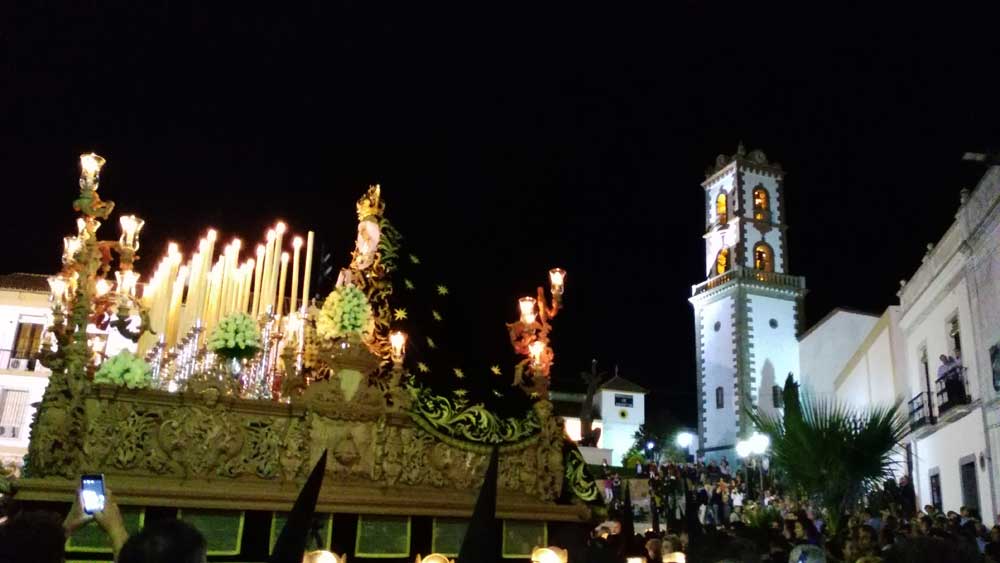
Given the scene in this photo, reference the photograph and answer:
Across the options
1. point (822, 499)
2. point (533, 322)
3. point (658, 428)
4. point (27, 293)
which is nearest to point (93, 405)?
point (533, 322)

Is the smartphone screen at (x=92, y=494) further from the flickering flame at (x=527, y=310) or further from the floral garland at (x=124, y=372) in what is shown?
the flickering flame at (x=527, y=310)

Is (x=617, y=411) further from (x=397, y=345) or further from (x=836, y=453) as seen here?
(x=397, y=345)

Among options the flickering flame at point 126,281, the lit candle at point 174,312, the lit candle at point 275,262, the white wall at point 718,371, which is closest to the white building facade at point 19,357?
the lit candle at point 174,312

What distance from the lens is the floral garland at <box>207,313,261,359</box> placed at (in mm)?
8031

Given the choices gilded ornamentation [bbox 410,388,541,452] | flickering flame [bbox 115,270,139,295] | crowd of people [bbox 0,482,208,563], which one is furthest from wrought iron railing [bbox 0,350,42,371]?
crowd of people [bbox 0,482,208,563]

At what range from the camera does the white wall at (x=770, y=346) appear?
41.5 metres

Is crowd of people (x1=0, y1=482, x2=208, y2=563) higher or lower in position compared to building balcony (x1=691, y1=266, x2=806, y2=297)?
lower

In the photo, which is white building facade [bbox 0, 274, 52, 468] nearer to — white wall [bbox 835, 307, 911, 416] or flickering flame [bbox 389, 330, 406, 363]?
flickering flame [bbox 389, 330, 406, 363]

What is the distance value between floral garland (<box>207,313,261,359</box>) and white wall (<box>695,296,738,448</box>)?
36997mm

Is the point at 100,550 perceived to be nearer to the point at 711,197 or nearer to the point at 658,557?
the point at 658,557

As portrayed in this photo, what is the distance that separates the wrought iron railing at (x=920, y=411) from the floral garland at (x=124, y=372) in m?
20.3

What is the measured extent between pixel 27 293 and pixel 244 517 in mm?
29108

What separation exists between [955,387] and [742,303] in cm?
2400

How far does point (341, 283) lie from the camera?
9844 mm
